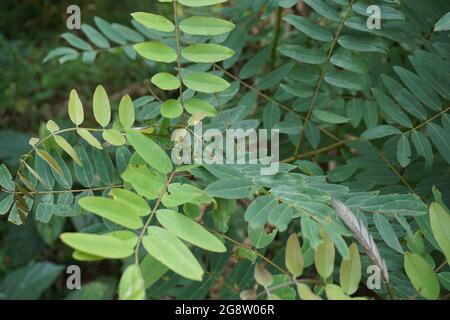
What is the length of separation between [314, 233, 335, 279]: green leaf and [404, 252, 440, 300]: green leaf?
138mm

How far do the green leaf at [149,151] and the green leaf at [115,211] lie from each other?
6.2 inches

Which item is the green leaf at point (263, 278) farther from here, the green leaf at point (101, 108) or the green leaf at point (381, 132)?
the green leaf at point (381, 132)

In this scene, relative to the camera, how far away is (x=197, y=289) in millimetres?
1120

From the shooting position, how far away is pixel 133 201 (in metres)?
0.86

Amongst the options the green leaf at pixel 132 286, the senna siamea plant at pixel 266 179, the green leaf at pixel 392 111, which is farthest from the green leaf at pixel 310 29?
the green leaf at pixel 132 286

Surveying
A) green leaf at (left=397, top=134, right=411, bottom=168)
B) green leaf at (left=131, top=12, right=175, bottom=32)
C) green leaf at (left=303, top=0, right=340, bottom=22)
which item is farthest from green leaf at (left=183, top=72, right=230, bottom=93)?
green leaf at (left=397, top=134, right=411, bottom=168)

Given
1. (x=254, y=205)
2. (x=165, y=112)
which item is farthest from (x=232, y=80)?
(x=254, y=205)

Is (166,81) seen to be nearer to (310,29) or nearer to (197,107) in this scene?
(197,107)

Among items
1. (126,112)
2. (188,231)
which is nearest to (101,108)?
(126,112)

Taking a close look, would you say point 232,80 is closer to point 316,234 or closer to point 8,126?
point 316,234

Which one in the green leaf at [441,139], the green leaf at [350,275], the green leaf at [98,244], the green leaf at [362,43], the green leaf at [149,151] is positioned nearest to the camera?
the green leaf at [98,244]

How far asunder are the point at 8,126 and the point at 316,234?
9.03 feet

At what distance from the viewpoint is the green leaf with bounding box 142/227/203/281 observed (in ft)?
2.44

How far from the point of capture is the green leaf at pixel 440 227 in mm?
880
